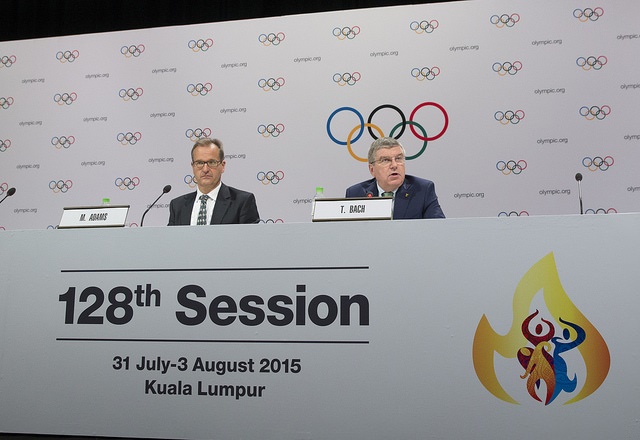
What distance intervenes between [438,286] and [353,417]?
51 cm

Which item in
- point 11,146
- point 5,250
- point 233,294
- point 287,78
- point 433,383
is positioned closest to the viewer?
point 433,383

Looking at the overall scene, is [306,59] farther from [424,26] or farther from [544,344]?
[544,344]

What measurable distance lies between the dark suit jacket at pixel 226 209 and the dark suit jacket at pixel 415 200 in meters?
0.61

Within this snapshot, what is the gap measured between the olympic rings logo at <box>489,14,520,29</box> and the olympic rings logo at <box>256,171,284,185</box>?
1868 millimetres

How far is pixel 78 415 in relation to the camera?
2314 millimetres

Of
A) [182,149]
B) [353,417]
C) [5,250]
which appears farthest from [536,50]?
[5,250]

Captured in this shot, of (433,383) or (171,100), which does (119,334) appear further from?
(171,100)

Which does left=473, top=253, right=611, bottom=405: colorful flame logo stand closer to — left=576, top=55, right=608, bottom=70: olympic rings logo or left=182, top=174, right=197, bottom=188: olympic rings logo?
left=576, top=55, right=608, bottom=70: olympic rings logo

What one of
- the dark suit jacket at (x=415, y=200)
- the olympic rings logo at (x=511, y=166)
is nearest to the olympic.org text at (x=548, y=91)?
the olympic rings logo at (x=511, y=166)

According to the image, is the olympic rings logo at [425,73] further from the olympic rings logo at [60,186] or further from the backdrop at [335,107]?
the olympic rings logo at [60,186]

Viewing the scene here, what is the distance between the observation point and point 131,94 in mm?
5137

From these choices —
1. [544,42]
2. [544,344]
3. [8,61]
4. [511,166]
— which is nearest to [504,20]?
[544,42]

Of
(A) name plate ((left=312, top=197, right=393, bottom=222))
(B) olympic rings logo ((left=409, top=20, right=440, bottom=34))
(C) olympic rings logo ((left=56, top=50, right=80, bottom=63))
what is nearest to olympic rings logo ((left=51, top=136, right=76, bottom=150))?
(C) olympic rings logo ((left=56, top=50, right=80, bottom=63))

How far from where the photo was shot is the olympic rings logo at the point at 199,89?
5027 mm
